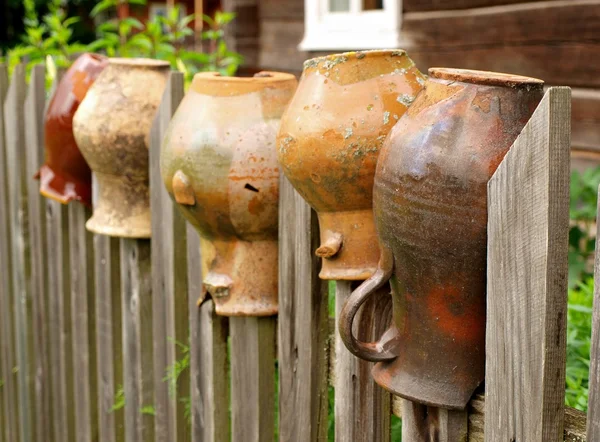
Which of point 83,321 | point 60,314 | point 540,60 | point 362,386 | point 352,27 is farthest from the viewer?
point 352,27

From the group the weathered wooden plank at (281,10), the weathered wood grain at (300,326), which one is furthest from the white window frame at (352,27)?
the weathered wood grain at (300,326)

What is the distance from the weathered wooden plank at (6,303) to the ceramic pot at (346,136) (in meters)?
1.82

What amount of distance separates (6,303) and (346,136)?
2075 mm

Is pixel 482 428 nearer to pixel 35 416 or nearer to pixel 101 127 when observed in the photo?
pixel 101 127

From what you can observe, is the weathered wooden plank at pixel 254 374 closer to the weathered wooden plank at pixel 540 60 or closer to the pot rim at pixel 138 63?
the pot rim at pixel 138 63

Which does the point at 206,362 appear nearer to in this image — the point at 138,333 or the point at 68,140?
the point at 138,333

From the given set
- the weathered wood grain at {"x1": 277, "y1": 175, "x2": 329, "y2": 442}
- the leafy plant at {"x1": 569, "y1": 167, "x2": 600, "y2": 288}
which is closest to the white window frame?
the leafy plant at {"x1": 569, "y1": 167, "x2": 600, "y2": 288}

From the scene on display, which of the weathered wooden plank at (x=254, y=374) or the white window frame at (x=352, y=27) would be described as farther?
the white window frame at (x=352, y=27)

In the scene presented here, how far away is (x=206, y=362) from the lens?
5.82 feet

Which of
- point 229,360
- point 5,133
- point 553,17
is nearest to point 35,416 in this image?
point 5,133

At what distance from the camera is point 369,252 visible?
1.28 meters

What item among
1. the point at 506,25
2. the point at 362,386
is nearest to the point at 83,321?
the point at 362,386

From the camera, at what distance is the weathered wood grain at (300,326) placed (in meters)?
1.46

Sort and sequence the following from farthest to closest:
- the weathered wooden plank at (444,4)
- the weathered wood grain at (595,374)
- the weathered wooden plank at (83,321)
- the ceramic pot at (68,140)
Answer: the weathered wooden plank at (444,4)
the weathered wooden plank at (83,321)
the ceramic pot at (68,140)
the weathered wood grain at (595,374)
